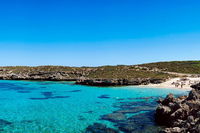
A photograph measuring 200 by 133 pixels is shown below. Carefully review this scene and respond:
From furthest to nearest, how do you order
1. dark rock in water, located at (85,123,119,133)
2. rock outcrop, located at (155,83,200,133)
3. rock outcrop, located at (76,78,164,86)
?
1. rock outcrop, located at (76,78,164,86)
2. dark rock in water, located at (85,123,119,133)
3. rock outcrop, located at (155,83,200,133)

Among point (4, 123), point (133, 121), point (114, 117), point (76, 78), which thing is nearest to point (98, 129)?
point (133, 121)

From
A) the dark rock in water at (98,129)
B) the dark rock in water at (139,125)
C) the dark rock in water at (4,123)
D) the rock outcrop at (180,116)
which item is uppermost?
the rock outcrop at (180,116)

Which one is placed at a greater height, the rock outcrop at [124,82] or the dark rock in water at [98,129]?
the rock outcrop at [124,82]

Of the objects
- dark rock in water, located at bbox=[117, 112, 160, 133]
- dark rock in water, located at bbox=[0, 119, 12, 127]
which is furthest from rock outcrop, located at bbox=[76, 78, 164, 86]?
dark rock in water, located at bbox=[0, 119, 12, 127]

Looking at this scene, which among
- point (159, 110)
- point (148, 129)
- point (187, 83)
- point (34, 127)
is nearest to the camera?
point (148, 129)

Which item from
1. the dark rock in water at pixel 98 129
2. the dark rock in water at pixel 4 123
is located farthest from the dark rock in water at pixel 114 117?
the dark rock in water at pixel 4 123

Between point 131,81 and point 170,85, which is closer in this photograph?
point 170,85

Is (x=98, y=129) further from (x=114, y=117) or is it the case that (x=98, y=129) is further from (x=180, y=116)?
(x=180, y=116)

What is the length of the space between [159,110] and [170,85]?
38118mm

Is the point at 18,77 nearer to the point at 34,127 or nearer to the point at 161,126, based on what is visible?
the point at 34,127

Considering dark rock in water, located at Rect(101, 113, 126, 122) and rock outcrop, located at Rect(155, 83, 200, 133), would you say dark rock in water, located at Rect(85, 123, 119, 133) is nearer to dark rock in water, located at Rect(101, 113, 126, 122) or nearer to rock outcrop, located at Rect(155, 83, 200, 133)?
dark rock in water, located at Rect(101, 113, 126, 122)

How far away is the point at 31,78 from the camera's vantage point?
101 metres

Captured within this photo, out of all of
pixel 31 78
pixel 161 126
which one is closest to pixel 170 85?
pixel 161 126

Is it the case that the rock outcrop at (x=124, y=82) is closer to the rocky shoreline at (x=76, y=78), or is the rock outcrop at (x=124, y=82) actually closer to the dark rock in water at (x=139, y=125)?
the rocky shoreline at (x=76, y=78)
